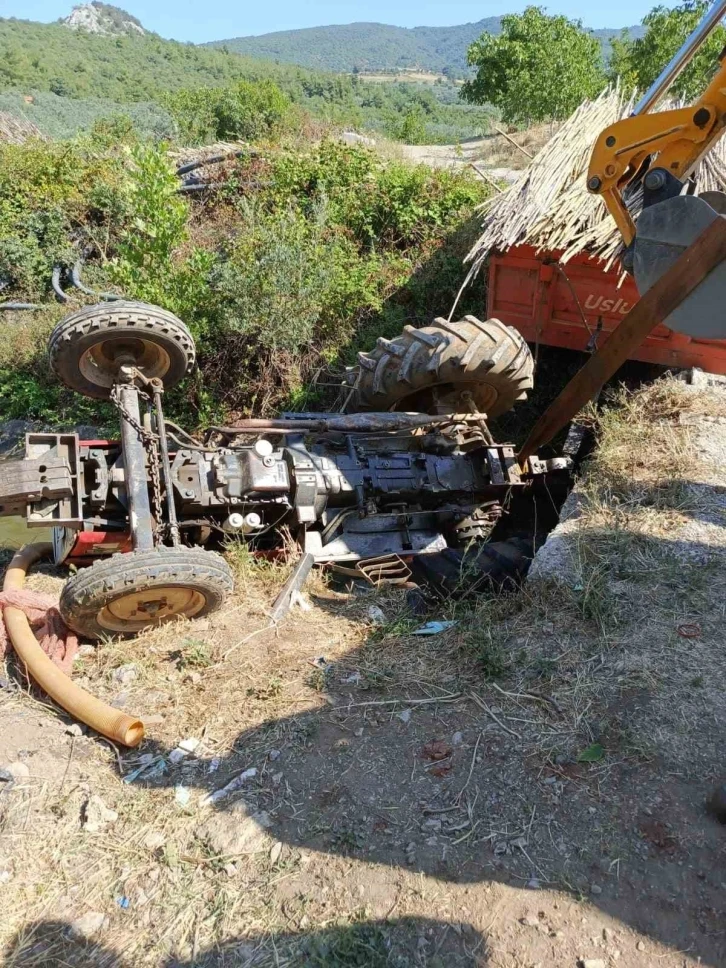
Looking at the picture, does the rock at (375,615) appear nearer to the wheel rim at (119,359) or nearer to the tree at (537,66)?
the wheel rim at (119,359)

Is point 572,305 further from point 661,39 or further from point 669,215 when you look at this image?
point 661,39

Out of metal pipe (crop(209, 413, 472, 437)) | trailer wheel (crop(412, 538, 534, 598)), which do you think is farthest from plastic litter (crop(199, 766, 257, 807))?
metal pipe (crop(209, 413, 472, 437))

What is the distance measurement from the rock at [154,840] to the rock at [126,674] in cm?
102

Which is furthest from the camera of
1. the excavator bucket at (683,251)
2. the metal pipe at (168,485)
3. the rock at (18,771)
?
the metal pipe at (168,485)

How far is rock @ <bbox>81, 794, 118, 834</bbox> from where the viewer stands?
9.11 feet

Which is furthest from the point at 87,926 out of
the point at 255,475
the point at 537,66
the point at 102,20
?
the point at 102,20

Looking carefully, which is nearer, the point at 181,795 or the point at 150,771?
the point at 181,795

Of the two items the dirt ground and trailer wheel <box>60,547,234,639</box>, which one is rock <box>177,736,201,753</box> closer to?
the dirt ground

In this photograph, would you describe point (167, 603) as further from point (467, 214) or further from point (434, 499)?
point (467, 214)

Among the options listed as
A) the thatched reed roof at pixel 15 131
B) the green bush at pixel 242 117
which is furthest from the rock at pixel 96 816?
the thatched reed roof at pixel 15 131

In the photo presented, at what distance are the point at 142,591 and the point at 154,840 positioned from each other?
1.34 metres

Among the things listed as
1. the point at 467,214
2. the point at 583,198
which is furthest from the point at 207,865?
the point at 467,214

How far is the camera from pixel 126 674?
366 cm

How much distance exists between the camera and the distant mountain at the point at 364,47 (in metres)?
128
